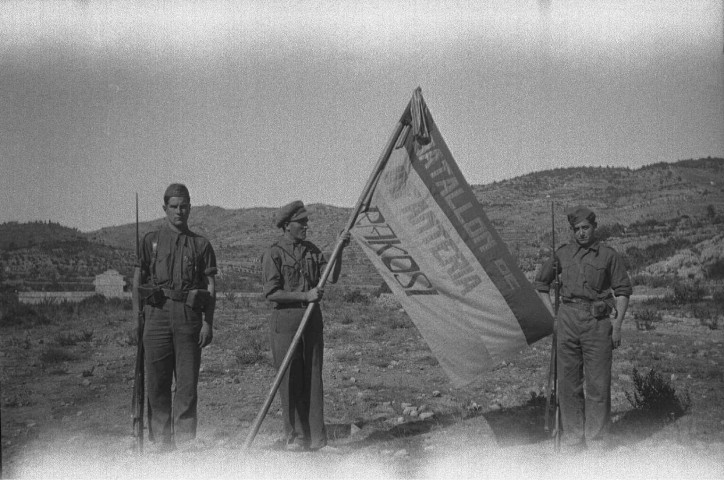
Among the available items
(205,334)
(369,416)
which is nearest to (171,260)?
(205,334)

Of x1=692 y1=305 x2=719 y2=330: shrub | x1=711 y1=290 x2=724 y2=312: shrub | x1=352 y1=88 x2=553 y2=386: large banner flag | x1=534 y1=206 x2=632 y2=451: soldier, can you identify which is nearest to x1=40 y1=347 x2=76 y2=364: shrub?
x1=352 y1=88 x2=553 y2=386: large banner flag

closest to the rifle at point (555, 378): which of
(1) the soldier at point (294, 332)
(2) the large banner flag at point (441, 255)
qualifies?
(2) the large banner flag at point (441, 255)

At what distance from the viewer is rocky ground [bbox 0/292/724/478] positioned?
4.86 m

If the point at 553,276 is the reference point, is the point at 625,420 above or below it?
below

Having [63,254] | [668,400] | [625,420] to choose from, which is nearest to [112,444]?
[625,420]

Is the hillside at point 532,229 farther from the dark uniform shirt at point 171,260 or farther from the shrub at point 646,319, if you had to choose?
the dark uniform shirt at point 171,260

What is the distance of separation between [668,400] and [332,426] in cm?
371

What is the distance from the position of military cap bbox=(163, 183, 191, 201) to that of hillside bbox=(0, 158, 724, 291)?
986 inches

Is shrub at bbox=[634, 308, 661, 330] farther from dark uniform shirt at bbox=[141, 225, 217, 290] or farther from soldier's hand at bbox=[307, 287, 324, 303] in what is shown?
dark uniform shirt at bbox=[141, 225, 217, 290]

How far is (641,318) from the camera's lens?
1470cm

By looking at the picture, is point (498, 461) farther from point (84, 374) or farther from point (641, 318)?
point (641, 318)

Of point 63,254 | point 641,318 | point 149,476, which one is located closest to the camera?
point 149,476

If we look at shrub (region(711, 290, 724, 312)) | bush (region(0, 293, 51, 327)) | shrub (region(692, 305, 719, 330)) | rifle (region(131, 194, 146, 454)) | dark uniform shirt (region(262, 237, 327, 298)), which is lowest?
bush (region(0, 293, 51, 327))

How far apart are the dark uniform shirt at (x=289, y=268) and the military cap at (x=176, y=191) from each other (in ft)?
2.81
